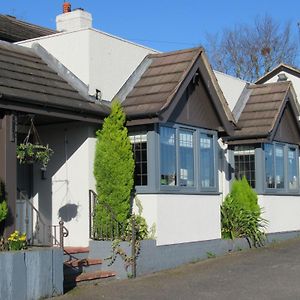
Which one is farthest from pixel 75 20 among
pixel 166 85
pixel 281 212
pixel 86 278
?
pixel 86 278

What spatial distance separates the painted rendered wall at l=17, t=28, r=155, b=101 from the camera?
12617 mm

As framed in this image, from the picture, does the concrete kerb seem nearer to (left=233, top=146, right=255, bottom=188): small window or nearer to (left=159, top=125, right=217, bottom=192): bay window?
(left=159, top=125, right=217, bottom=192): bay window

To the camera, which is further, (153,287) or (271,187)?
(271,187)

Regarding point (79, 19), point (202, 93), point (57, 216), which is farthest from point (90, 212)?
point (79, 19)

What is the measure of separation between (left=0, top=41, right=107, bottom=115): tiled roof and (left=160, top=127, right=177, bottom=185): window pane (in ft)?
4.76

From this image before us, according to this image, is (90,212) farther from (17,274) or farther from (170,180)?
(17,274)

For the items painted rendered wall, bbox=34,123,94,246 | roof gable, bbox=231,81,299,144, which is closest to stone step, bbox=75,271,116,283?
painted rendered wall, bbox=34,123,94,246

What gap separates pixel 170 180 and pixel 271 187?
5073 mm

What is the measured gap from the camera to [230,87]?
57.4 ft

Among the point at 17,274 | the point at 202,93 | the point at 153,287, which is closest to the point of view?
the point at 17,274

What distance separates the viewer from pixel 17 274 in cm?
881

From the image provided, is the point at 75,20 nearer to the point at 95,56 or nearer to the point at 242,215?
the point at 95,56

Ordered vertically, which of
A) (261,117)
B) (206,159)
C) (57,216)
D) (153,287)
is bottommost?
(153,287)

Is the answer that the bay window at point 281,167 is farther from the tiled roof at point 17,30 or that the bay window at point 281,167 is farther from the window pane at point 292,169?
the tiled roof at point 17,30
